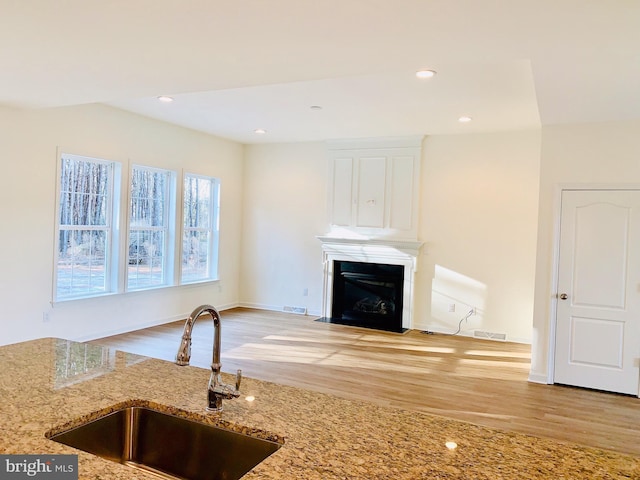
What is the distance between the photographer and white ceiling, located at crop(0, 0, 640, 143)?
241cm

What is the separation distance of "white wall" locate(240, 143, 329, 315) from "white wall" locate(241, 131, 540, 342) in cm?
2

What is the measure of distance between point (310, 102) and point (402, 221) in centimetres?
248

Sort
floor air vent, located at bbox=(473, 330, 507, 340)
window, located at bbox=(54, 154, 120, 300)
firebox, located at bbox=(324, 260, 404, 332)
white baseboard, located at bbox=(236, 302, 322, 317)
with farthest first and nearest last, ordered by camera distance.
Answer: white baseboard, located at bbox=(236, 302, 322, 317) < firebox, located at bbox=(324, 260, 404, 332) < floor air vent, located at bbox=(473, 330, 507, 340) < window, located at bbox=(54, 154, 120, 300)

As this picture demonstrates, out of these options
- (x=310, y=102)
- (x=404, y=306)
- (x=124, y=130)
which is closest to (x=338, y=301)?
(x=404, y=306)

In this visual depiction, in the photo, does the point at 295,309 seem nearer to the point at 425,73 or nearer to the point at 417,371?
the point at 417,371

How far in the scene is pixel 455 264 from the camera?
21.6ft

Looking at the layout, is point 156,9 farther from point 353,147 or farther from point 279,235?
point 279,235

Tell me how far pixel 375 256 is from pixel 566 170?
3.07 meters

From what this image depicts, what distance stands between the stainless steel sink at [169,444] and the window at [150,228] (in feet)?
16.2

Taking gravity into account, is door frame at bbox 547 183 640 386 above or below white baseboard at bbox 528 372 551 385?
above

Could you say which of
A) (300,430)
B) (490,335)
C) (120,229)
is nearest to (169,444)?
(300,430)

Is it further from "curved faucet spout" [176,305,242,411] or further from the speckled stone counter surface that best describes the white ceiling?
the speckled stone counter surface

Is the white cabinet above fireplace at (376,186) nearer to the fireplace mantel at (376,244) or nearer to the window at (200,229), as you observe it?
the fireplace mantel at (376,244)

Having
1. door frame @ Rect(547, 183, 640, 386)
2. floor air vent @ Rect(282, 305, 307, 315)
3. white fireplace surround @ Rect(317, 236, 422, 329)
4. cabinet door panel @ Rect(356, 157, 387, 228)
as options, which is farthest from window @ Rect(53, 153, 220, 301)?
door frame @ Rect(547, 183, 640, 386)
